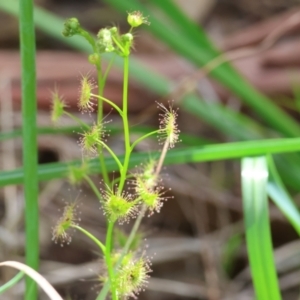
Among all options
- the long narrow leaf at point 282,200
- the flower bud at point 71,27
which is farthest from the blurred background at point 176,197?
the flower bud at point 71,27

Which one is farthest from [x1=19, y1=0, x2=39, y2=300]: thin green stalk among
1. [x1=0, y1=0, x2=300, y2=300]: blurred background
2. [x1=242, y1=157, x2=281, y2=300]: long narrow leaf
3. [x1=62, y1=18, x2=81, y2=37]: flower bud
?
[x1=0, y1=0, x2=300, y2=300]: blurred background

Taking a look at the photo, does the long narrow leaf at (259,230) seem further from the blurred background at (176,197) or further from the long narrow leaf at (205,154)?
the blurred background at (176,197)

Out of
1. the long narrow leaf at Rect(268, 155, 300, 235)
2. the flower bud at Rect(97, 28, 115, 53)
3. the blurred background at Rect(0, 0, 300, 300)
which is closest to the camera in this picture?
the flower bud at Rect(97, 28, 115, 53)

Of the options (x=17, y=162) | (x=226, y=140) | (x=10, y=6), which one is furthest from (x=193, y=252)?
(x=10, y=6)

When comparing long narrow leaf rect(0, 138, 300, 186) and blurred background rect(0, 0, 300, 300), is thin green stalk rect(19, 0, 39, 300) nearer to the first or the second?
long narrow leaf rect(0, 138, 300, 186)

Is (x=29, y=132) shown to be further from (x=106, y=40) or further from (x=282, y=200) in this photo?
(x=282, y=200)
